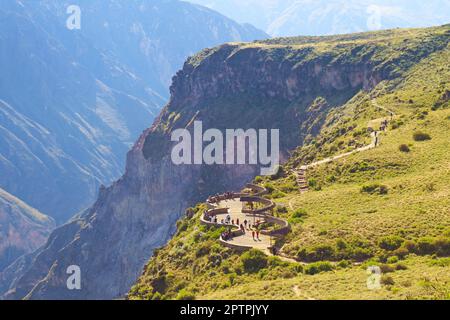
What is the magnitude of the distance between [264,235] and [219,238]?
4.98 metres

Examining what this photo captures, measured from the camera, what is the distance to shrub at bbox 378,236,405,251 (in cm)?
5912

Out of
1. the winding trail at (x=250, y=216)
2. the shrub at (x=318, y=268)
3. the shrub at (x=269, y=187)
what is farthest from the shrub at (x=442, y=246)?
the shrub at (x=269, y=187)

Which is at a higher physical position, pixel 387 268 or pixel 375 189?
pixel 375 189

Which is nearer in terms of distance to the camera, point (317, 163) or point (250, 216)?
point (250, 216)

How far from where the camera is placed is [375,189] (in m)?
77.7

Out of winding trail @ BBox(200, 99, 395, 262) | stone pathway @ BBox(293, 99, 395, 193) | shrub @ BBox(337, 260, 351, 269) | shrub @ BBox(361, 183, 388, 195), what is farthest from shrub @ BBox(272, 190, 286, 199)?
shrub @ BBox(337, 260, 351, 269)

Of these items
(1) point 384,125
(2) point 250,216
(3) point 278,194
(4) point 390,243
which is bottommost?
(4) point 390,243

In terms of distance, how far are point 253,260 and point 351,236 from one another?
9179 mm

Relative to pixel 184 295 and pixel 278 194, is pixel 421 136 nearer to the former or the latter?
pixel 278 194

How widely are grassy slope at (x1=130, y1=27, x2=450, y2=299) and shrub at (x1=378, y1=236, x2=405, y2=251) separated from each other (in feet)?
1.05

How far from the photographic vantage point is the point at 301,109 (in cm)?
18838

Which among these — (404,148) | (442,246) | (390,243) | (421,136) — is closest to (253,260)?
(390,243)

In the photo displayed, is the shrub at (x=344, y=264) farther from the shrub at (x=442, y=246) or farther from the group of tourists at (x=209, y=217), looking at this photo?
the group of tourists at (x=209, y=217)
